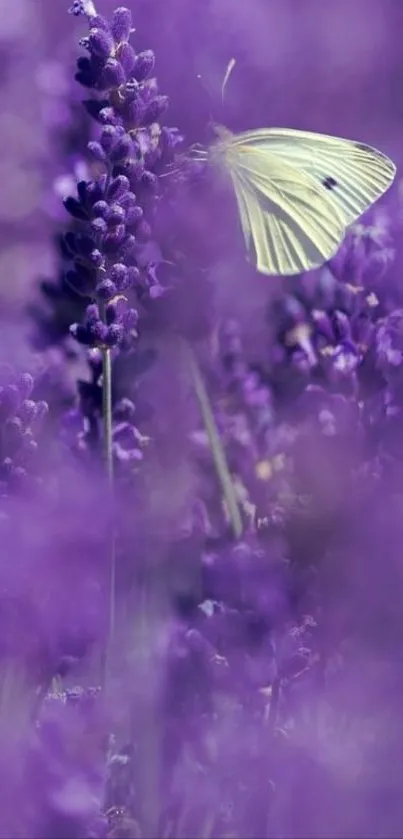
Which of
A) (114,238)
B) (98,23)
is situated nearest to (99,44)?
(98,23)

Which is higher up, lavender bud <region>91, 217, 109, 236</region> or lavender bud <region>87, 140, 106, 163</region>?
lavender bud <region>87, 140, 106, 163</region>

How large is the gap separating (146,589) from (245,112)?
0.56 m

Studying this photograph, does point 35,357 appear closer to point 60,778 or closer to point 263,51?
point 60,778

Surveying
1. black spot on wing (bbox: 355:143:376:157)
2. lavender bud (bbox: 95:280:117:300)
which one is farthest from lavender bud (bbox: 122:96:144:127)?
black spot on wing (bbox: 355:143:376:157)

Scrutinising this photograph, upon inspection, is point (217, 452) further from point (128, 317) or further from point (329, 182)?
point (329, 182)

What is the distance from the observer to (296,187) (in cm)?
96

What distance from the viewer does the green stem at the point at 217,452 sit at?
2.43ft

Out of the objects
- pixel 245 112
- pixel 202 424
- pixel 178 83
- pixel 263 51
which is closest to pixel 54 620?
pixel 202 424

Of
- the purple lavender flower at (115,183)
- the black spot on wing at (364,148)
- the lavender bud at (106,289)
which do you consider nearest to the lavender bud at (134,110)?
the purple lavender flower at (115,183)

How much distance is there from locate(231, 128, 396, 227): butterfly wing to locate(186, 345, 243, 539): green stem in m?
0.18

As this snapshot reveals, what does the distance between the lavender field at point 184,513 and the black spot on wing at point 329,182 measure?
4 cm

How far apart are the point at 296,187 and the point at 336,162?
0.18 ft

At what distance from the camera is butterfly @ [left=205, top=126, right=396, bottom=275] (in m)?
0.87

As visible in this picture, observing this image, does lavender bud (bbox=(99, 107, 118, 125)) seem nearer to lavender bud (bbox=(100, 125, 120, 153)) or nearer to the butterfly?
lavender bud (bbox=(100, 125, 120, 153))
